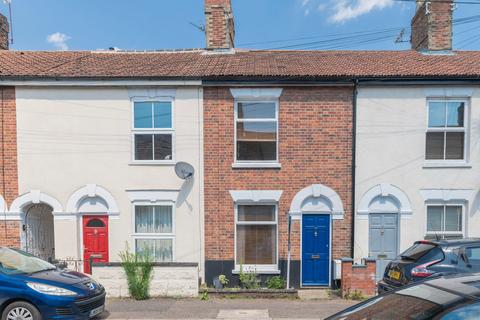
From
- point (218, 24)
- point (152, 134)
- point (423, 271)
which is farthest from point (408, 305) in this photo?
point (218, 24)

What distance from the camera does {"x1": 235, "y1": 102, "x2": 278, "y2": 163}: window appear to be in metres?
8.91

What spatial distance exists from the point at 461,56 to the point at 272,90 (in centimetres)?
644

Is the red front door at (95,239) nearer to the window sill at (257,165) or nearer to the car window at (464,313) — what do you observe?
the window sill at (257,165)

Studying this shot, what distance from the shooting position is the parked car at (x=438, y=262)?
19.2 feet

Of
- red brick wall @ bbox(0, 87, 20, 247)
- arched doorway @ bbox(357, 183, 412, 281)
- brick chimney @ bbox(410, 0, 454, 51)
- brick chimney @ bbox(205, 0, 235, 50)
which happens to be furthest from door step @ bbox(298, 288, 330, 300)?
brick chimney @ bbox(410, 0, 454, 51)

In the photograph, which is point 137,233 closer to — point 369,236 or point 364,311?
point 369,236

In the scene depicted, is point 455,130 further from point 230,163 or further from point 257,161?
point 230,163

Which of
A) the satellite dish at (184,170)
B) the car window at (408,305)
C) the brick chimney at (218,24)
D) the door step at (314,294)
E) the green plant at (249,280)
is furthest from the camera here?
the brick chimney at (218,24)

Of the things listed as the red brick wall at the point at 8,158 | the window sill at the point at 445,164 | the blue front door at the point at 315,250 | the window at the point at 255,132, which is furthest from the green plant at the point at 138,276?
the window sill at the point at 445,164

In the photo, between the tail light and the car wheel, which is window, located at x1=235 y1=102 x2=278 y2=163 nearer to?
the tail light

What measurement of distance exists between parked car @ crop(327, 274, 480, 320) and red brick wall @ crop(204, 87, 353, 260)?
18.6ft

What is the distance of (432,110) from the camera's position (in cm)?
876

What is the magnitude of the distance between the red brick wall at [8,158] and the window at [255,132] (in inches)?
232

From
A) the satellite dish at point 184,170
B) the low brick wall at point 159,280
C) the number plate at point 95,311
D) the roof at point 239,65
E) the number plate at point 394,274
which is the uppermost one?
the roof at point 239,65
